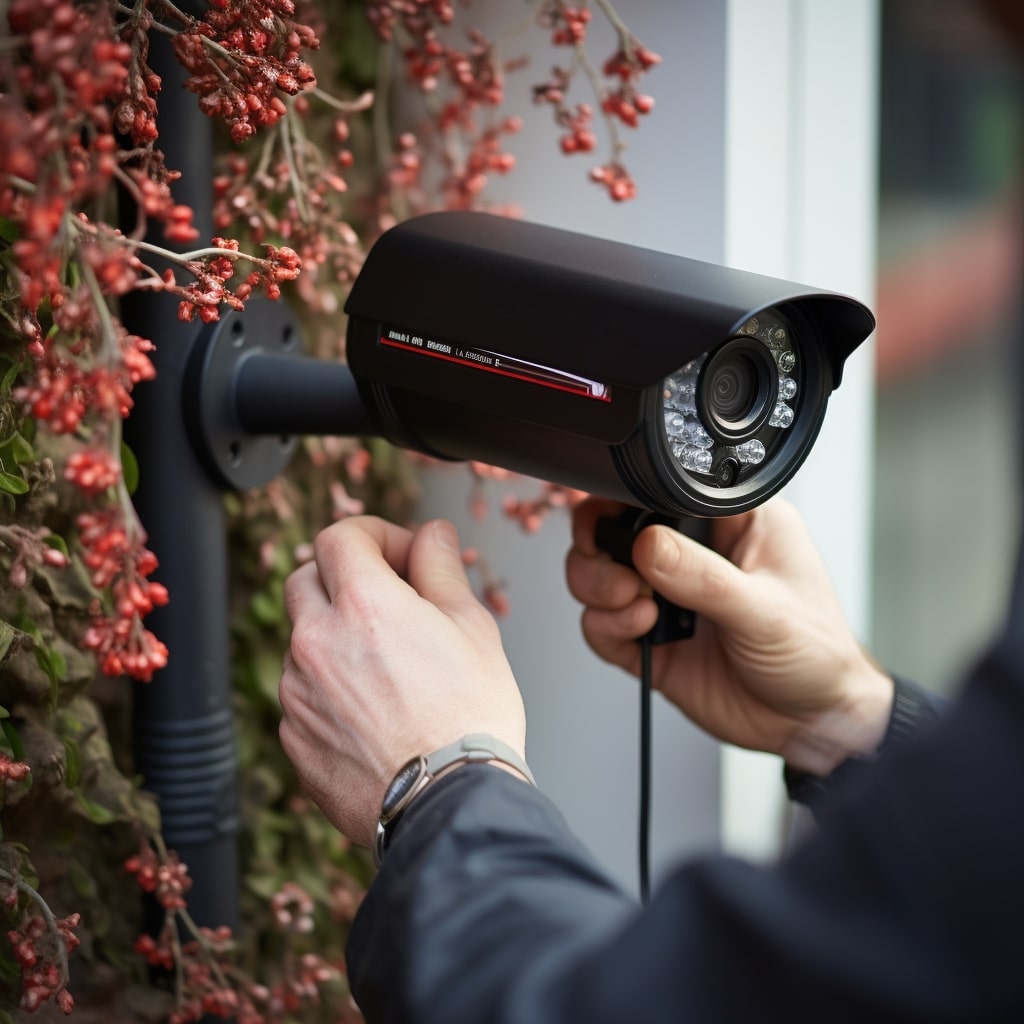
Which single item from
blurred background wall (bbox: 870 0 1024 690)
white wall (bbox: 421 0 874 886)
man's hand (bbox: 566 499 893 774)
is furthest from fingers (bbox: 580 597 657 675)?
Answer: blurred background wall (bbox: 870 0 1024 690)

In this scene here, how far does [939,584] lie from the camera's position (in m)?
1.94

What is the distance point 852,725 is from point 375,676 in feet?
1.37

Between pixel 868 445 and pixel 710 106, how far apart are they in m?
0.47

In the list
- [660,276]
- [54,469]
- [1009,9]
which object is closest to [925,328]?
[1009,9]

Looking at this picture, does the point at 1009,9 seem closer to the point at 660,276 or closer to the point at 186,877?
the point at 660,276

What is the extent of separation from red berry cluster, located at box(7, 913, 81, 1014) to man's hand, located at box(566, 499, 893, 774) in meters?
0.41

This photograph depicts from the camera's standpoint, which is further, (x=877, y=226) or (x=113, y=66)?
(x=877, y=226)

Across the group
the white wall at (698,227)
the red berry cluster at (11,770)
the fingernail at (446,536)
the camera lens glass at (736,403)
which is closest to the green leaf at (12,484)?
the red berry cluster at (11,770)

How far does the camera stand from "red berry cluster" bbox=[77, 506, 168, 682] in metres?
0.53

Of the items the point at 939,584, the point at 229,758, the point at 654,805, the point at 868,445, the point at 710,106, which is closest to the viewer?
the point at 229,758

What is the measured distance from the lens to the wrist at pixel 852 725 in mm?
883

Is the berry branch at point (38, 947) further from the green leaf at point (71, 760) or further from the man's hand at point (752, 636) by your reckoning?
the man's hand at point (752, 636)

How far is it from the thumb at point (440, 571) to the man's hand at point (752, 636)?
0.12 metres

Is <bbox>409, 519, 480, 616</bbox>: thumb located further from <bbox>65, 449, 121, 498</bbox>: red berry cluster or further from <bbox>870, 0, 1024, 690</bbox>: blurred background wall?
<bbox>870, 0, 1024, 690</bbox>: blurred background wall
